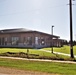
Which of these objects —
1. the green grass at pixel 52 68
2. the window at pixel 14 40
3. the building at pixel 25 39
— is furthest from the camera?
the window at pixel 14 40

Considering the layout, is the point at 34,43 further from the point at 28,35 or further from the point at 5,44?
the point at 5,44

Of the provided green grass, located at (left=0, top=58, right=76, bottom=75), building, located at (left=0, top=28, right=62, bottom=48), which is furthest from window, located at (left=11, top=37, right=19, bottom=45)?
green grass, located at (left=0, top=58, right=76, bottom=75)

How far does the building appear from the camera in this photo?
6353 cm

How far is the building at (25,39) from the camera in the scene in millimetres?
→ 63531

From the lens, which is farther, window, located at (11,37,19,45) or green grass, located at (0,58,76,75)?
window, located at (11,37,19,45)

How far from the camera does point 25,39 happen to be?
65.1 metres

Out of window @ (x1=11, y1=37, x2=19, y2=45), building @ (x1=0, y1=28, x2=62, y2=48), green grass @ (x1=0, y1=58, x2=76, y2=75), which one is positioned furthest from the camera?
window @ (x1=11, y1=37, x2=19, y2=45)

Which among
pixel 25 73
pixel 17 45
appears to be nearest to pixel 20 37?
pixel 17 45

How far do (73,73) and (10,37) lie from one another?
5306cm

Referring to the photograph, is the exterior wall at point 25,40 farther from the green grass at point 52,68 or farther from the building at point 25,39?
the green grass at point 52,68

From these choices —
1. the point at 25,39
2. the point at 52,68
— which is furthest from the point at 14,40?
the point at 52,68

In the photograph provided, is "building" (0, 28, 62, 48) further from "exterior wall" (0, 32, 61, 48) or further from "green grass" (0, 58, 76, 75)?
"green grass" (0, 58, 76, 75)

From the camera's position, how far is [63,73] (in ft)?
52.4

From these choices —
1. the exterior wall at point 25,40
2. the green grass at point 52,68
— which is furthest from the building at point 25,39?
the green grass at point 52,68
